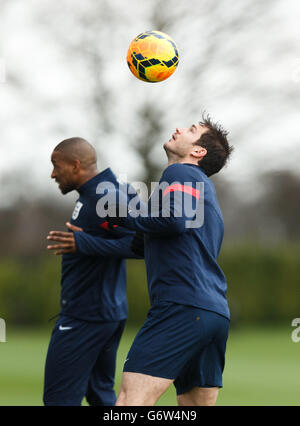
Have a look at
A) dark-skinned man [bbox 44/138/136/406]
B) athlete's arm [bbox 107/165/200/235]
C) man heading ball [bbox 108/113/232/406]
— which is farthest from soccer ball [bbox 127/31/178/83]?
athlete's arm [bbox 107/165/200/235]

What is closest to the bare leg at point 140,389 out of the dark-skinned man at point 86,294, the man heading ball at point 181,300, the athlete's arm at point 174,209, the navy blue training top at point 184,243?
the man heading ball at point 181,300

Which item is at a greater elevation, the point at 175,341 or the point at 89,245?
the point at 89,245

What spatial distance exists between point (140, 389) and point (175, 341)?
1.26ft

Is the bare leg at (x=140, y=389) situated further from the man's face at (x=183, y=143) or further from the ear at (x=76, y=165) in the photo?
the ear at (x=76, y=165)

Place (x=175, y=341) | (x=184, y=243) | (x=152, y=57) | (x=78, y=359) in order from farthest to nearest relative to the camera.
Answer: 1. (x=152, y=57)
2. (x=78, y=359)
3. (x=184, y=243)
4. (x=175, y=341)

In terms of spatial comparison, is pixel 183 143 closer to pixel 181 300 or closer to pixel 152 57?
pixel 181 300

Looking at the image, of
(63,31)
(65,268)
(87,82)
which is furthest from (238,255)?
(65,268)

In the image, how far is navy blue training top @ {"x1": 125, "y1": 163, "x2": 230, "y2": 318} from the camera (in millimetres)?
4523

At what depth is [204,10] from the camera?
23391 millimetres

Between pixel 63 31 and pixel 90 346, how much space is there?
64.1 ft

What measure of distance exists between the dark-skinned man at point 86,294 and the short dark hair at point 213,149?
1.08m

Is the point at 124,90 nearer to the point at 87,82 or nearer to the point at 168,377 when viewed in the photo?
the point at 87,82

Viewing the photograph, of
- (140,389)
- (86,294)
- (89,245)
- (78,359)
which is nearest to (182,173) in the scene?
(89,245)

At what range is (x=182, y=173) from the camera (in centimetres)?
474
